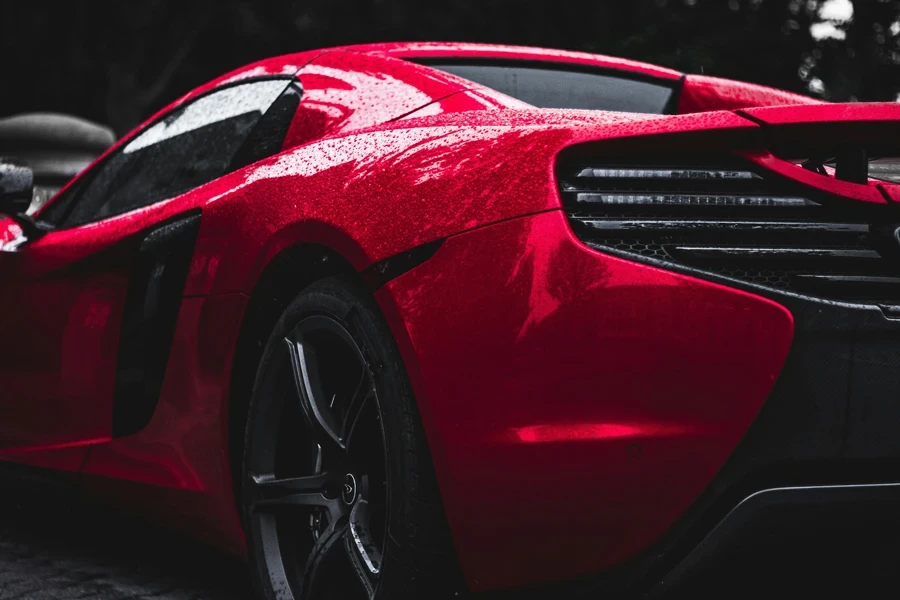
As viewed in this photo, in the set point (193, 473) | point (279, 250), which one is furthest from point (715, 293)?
point (193, 473)

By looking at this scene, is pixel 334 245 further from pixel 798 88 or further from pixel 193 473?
pixel 798 88

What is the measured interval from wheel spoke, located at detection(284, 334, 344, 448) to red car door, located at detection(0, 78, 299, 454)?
1.82 feet

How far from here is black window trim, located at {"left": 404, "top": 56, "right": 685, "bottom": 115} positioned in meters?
3.18

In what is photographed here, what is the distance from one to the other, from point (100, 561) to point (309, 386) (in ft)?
4.54

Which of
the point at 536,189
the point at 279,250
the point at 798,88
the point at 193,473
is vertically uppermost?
the point at 536,189

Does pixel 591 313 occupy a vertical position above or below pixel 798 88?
above

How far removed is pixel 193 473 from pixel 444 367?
3.44 ft

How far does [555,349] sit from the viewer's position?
6.20 ft

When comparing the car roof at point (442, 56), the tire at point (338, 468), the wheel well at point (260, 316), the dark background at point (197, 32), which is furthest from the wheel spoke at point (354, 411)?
the dark background at point (197, 32)

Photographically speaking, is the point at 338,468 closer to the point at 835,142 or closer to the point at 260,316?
the point at 260,316

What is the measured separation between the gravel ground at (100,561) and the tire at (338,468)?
59 cm

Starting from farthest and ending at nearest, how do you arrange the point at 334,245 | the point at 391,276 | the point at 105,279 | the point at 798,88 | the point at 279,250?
the point at 798,88 → the point at 105,279 → the point at 279,250 → the point at 334,245 → the point at 391,276

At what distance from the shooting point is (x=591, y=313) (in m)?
1.87

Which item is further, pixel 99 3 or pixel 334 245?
pixel 99 3
